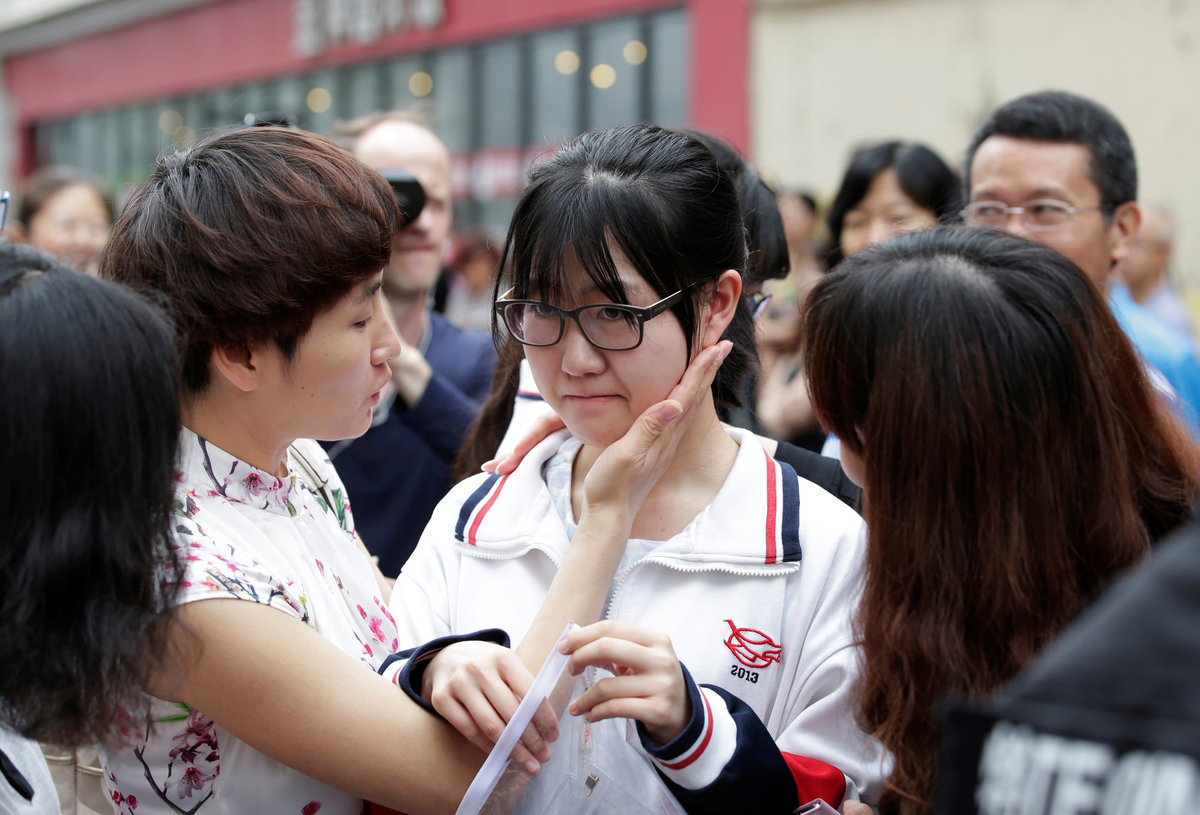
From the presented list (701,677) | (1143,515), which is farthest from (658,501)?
(1143,515)

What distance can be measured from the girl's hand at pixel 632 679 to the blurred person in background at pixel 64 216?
3275mm

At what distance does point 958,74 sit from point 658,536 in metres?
7.22

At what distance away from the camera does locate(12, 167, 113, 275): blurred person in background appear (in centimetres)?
394

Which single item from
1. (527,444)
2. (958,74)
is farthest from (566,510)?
(958,74)

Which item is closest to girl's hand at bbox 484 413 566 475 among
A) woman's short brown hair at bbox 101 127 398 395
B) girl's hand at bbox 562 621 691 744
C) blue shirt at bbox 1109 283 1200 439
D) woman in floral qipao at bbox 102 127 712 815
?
woman in floral qipao at bbox 102 127 712 815

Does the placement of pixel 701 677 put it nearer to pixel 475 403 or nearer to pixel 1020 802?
pixel 1020 802

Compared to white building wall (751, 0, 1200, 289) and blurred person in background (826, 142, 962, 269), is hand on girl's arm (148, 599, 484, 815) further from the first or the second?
white building wall (751, 0, 1200, 289)

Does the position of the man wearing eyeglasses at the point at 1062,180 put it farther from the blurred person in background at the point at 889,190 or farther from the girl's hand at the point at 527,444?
the girl's hand at the point at 527,444

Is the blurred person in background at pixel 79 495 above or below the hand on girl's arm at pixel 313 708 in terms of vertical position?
above

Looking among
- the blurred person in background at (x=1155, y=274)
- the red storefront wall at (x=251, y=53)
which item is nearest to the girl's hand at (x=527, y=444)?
the blurred person in background at (x=1155, y=274)

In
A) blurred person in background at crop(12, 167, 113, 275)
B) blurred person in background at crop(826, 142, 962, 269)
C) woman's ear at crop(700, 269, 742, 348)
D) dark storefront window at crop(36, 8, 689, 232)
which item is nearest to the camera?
woman's ear at crop(700, 269, 742, 348)

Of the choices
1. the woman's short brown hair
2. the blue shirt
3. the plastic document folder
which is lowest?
the plastic document folder

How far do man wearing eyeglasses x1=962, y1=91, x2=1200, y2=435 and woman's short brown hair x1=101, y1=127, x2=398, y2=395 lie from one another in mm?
1633

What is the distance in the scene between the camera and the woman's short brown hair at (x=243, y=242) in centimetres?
145
